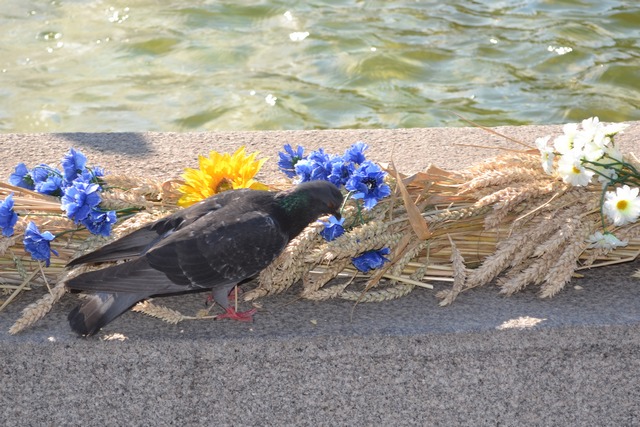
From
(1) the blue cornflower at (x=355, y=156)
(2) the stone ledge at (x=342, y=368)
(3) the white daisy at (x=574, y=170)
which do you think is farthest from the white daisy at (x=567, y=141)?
(1) the blue cornflower at (x=355, y=156)

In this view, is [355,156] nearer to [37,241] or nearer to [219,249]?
[219,249]

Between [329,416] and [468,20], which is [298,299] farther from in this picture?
[468,20]

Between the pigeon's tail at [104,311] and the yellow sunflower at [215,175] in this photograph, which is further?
the yellow sunflower at [215,175]

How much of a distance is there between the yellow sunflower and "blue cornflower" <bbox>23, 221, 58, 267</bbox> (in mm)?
474

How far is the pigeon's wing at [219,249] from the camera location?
2.81m

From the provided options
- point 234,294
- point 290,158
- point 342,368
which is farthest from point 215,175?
point 342,368

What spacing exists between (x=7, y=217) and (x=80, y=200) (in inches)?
9.6

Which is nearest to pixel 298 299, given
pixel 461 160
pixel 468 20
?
pixel 461 160

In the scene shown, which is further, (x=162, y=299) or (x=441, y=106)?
(x=441, y=106)

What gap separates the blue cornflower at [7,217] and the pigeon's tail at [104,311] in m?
0.40

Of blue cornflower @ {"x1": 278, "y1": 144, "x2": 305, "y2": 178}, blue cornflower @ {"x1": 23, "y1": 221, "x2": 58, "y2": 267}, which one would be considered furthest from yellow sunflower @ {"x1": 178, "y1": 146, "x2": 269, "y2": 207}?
blue cornflower @ {"x1": 23, "y1": 221, "x2": 58, "y2": 267}

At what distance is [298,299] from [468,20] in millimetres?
5141

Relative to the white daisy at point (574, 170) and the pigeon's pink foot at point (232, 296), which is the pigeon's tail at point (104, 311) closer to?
the pigeon's pink foot at point (232, 296)

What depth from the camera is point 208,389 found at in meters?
2.94
